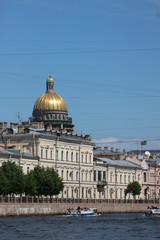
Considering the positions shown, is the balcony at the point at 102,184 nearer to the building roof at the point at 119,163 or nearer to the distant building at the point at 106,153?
the building roof at the point at 119,163

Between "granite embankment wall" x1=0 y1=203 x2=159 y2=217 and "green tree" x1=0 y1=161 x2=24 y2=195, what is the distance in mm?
2187

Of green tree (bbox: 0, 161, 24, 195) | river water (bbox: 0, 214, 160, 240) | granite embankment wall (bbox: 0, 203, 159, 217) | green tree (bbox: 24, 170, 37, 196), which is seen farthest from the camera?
green tree (bbox: 24, 170, 37, 196)

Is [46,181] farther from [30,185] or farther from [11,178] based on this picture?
[11,178]

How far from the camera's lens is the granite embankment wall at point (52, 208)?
288 feet

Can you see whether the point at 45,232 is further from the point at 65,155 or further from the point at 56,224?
the point at 65,155

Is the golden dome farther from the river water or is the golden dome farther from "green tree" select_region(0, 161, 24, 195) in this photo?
the river water

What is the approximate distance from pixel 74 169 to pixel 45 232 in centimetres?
5200

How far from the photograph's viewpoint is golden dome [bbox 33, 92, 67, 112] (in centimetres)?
13550

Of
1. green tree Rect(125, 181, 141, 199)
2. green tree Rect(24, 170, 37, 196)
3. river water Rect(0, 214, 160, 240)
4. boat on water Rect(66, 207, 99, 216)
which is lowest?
river water Rect(0, 214, 160, 240)

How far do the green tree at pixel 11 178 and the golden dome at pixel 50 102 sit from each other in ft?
136

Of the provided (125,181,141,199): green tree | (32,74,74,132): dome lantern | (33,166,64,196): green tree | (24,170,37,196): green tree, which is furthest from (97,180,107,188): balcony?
(24,170,37,196): green tree

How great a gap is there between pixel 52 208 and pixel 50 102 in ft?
131

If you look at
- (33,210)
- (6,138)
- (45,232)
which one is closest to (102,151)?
(6,138)

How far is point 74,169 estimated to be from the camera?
11831 centimetres
